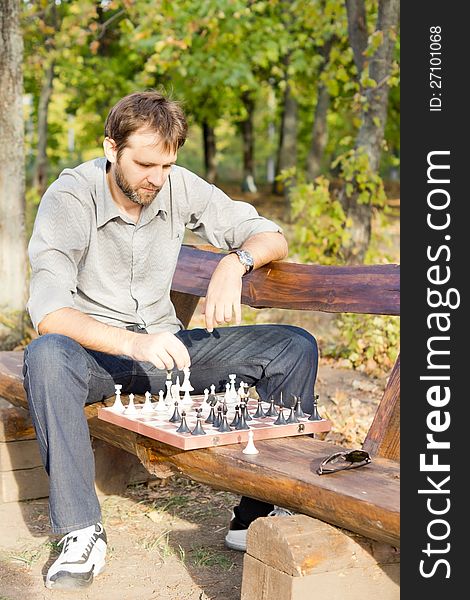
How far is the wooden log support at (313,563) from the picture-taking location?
3.02 m

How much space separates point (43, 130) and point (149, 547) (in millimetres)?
18153

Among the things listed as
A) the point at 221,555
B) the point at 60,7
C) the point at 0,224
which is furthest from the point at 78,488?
the point at 60,7

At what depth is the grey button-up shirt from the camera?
13.1 ft

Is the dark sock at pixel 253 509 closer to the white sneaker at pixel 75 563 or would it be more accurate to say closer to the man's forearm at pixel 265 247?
the white sneaker at pixel 75 563

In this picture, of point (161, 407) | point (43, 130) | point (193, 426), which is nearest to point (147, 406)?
point (161, 407)

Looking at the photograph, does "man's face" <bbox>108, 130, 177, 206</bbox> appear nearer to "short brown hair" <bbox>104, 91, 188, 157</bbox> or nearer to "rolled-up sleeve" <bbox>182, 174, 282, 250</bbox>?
"short brown hair" <bbox>104, 91, 188, 157</bbox>

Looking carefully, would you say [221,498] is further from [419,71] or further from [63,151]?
[63,151]

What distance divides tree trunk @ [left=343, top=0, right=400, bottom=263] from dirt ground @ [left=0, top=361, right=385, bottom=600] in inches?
129

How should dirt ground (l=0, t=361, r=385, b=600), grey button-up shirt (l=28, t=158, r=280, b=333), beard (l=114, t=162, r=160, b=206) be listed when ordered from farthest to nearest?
beard (l=114, t=162, r=160, b=206) < grey button-up shirt (l=28, t=158, r=280, b=333) < dirt ground (l=0, t=361, r=385, b=600)

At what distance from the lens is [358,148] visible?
8664 millimetres

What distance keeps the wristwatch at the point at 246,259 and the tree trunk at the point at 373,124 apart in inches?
164

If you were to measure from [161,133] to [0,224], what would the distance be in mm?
4259

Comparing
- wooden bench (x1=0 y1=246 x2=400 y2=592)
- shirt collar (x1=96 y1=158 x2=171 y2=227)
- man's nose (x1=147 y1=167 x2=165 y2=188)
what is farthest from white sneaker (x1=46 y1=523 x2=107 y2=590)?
man's nose (x1=147 y1=167 x2=165 y2=188)

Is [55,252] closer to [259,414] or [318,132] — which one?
[259,414]
